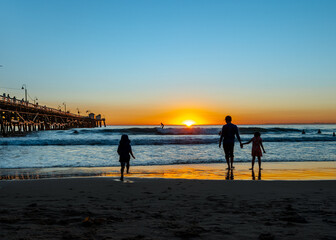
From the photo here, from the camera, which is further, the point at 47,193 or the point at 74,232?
the point at 47,193

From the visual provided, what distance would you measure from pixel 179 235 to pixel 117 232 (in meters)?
0.76

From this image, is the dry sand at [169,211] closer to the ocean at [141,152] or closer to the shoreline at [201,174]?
the shoreline at [201,174]

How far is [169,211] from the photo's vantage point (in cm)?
478

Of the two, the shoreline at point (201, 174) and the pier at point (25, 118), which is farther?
the pier at point (25, 118)

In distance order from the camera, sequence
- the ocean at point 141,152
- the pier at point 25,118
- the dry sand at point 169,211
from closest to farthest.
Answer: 1. the dry sand at point 169,211
2. the ocean at point 141,152
3. the pier at point 25,118

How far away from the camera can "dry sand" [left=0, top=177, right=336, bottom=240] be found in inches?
145

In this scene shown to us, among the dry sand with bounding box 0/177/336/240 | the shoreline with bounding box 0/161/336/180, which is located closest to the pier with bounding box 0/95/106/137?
the shoreline with bounding box 0/161/336/180

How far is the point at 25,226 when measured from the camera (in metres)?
3.89

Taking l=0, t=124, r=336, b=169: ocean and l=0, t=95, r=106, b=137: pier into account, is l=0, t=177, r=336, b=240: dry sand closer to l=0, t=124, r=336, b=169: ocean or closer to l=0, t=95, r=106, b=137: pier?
l=0, t=124, r=336, b=169: ocean

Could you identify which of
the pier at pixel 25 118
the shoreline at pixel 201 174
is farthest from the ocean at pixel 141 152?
the pier at pixel 25 118

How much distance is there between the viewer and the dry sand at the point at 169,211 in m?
3.69

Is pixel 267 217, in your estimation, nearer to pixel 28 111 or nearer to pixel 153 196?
pixel 153 196

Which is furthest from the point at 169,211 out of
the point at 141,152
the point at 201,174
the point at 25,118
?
the point at 25,118

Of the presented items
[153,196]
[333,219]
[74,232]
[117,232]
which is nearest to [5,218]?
[74,232]
